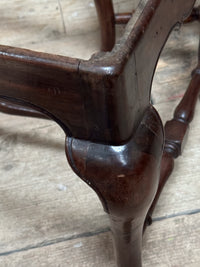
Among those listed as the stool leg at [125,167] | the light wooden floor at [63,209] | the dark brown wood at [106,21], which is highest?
the stool leg at [125,167]

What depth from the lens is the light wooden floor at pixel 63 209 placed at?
661mm

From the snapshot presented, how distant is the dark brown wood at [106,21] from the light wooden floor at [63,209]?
0.61 ft

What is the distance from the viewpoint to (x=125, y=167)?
36 cm

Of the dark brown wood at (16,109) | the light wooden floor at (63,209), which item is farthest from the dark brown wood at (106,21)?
the dark brown wood at (16,109)

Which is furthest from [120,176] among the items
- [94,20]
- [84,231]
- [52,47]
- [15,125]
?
[94,20]

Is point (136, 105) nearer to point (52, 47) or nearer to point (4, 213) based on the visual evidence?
point (4, 213)

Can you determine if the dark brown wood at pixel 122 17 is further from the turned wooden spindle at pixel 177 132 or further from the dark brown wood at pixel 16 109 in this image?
the dark brown wood at pixel 16 109

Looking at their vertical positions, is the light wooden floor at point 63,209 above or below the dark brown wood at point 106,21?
below

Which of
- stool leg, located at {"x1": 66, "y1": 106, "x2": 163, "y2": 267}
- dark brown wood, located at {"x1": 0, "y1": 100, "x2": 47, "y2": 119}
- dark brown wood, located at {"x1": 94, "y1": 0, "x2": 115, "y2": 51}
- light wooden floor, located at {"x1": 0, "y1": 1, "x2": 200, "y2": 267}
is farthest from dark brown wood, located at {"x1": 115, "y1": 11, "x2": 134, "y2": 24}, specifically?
stool leg, located at {"x1": 66, "y1": 106, "x2": 163, "y2": 267}

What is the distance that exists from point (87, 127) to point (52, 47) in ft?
2.49

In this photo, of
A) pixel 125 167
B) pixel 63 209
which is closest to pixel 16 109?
pixel 63 209

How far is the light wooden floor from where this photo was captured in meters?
0.66

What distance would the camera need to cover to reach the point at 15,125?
0.90m

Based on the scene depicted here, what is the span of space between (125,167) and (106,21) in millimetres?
633
